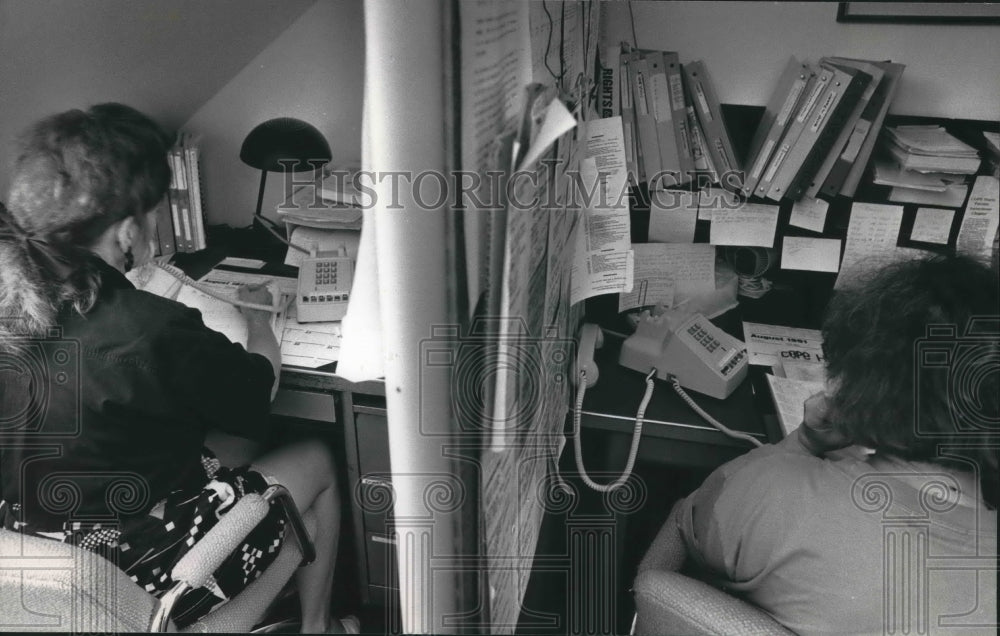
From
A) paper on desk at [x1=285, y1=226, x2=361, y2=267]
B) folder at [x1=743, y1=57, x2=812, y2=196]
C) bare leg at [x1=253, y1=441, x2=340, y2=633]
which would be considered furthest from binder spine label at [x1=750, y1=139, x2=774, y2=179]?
bare leg at [x1=253, y1=441, x2=340, y2=633]

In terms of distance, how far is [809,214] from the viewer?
1672mm

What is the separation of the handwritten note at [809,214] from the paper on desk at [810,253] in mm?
44

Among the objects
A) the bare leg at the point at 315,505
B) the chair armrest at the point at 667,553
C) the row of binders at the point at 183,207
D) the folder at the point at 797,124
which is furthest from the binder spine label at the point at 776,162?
the row of binders at the point at 183,207

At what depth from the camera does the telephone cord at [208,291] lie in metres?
1.65

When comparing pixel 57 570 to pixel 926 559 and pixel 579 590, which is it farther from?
pixel 926 559

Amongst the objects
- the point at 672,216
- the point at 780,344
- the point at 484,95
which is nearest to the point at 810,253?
the point at 780,344

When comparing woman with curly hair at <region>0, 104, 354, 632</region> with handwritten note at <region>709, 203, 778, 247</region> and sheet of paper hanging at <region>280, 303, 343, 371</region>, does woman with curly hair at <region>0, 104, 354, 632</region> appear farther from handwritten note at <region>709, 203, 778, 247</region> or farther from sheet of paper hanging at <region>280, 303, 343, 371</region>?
handwritten note at <region>709, 203, 778, 247</region>

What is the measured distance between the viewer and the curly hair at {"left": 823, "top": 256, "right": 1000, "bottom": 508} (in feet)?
3.13

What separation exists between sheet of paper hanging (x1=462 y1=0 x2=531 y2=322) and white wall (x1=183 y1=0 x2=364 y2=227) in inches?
55.5

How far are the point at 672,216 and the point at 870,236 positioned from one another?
456 mm

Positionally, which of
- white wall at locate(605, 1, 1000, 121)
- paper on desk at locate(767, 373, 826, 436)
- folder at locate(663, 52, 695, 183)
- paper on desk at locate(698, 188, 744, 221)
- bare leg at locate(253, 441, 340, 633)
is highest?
white wall at locate(605, 1, 1000, 121)

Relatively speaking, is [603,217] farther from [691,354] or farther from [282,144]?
[282,144]

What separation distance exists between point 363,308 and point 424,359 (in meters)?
0.07

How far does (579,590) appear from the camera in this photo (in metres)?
1.50
